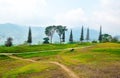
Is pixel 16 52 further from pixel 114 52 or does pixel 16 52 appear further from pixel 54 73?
pixel 54 73

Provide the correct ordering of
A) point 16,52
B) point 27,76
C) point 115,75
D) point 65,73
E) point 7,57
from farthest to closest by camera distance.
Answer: point 16,52, point 7,57, point 27,76, point 65,73, point 115,75

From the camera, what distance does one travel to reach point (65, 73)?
51.4 metres

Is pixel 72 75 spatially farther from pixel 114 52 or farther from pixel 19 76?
pixel 114 52

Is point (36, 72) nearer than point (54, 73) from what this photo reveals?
No

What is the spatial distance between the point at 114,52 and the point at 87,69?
104 ft

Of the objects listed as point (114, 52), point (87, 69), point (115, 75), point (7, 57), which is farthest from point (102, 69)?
point (7, 57)

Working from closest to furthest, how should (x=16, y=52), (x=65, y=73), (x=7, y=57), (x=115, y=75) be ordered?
(x=115, y=75), (x=65, y=73), (x=7, y=57), (x=16, y=52)

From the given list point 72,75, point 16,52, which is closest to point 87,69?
point 72,75

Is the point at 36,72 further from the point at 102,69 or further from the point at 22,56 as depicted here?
the point at 22,56

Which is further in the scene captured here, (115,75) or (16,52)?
(16,52)

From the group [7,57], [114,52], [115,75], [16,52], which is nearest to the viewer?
[115,75]

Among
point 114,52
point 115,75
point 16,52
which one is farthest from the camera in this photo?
point 16,52

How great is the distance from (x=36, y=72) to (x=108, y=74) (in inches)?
576

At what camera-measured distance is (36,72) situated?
57.2 metres
